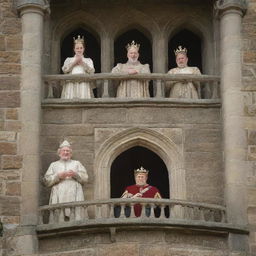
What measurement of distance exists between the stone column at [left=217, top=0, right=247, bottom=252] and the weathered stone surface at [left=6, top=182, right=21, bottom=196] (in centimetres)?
404

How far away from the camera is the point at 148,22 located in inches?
1118

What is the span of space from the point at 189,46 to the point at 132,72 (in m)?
2.33

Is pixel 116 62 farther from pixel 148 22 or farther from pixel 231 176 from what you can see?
pixel 231 176

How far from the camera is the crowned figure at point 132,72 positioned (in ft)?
89.1

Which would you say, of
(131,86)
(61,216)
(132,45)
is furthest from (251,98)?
(61,216)

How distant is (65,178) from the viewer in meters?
25.9

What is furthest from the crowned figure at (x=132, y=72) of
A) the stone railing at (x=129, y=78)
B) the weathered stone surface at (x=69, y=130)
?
the weathered stone surface at (x=69, y=130)

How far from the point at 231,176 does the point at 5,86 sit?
488 cm

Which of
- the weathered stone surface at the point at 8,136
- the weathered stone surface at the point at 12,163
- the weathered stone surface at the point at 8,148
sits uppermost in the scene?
the weathered stone surface at the point at 8,136

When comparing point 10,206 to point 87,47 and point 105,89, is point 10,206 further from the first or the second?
point 87,47

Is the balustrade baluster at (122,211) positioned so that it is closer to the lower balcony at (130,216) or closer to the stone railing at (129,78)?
the lower balcony at (130,216)

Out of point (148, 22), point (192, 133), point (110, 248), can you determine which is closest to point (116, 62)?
point (148, 22)

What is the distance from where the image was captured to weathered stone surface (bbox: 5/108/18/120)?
86.6 ft

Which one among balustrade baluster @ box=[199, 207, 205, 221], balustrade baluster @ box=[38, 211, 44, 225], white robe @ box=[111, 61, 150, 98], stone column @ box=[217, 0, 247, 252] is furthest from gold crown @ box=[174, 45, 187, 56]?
balustrade baluster @ box=[38, 211, 44, 225]
